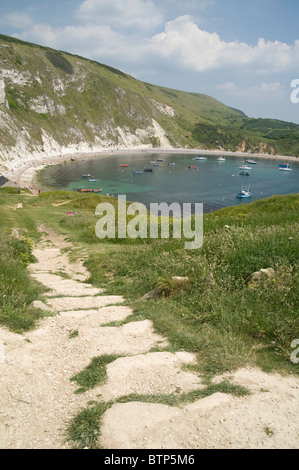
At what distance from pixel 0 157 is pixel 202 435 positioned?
136 m

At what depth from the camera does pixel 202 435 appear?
4.67 meters

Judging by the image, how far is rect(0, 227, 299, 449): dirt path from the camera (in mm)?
4629

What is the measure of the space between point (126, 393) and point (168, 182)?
5042 inches

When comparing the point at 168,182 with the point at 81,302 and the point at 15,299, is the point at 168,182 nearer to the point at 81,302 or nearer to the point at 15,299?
the point at 81,302

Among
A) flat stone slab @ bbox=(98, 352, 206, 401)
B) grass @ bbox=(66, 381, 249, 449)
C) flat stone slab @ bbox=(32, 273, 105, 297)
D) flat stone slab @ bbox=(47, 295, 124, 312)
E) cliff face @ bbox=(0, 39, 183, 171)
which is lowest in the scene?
flat stone slab @ bbox=(32, 273, 105, 297)

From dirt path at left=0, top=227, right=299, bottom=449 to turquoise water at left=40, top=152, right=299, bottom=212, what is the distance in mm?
83988

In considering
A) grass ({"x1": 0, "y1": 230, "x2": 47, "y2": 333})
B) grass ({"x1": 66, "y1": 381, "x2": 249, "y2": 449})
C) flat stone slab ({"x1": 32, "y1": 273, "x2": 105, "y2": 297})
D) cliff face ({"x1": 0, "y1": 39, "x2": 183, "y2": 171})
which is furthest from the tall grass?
cliff face ({"x1": 0, "y1": 39, "x2": 183, "y2": 171})

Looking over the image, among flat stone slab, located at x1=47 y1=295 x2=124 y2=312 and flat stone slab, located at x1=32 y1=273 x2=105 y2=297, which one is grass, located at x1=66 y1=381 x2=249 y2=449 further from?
flat stone slab, located at x1=32 y1=273 x2=105 y2=297

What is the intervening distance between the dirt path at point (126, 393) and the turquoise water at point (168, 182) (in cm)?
8399

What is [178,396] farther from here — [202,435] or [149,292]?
[149,292]

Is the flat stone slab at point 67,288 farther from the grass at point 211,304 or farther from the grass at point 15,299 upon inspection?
the grass at point 15,299

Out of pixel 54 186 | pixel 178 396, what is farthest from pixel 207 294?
pixel 54 186

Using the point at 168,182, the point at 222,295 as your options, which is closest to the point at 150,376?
Result: the point at 222,295

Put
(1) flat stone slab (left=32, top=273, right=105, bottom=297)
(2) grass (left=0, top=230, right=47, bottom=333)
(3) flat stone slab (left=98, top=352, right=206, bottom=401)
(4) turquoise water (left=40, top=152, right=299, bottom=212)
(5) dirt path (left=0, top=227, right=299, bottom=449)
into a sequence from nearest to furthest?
1. (5) dirt path (left=0, top=227, right=299, bottom=449)
2. (3) flat stone slab (left=98, top=352, right=206, bottom=401)
3. (2) grass (left=0, top=230, right=47, bottom=333)
4. (1) flat stone slab (left=32, top=273, right=105, bottom=297)
5. (4) turquoise water (left=40, top=152, right=299, bottom=212)
